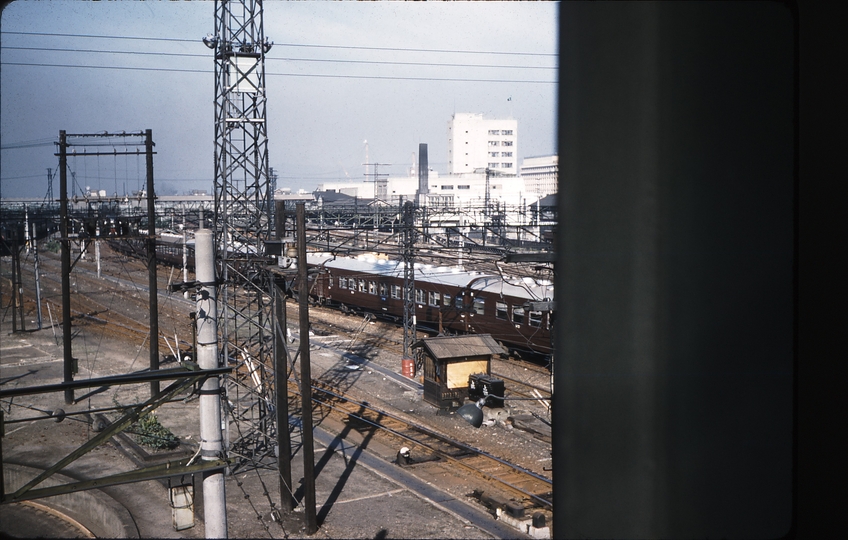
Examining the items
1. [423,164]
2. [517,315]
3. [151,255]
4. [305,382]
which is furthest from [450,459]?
[423,164]

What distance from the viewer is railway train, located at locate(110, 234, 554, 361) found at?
1120 centimetres

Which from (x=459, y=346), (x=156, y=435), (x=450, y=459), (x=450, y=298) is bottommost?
(x=450, y=459)

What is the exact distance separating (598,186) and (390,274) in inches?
506

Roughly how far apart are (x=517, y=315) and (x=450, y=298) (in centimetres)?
199

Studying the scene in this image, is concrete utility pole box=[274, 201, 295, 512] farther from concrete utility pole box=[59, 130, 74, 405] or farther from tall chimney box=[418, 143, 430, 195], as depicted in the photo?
tall chimney box=[418, 143, 430, 195]

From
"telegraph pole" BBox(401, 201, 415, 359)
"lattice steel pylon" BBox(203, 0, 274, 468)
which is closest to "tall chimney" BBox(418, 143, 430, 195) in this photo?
"telegraph pole" BBox(401, 201, 415, 359)

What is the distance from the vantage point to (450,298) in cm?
1320

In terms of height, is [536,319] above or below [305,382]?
below

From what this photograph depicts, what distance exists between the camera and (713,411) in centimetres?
218

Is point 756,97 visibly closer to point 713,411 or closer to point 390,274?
point 713,411

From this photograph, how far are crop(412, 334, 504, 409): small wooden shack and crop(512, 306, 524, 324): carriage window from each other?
1.31 metres

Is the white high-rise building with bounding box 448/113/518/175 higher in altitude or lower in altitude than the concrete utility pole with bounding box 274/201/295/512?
higher

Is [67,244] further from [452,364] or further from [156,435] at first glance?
[452,364]

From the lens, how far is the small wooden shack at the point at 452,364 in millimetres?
9820
